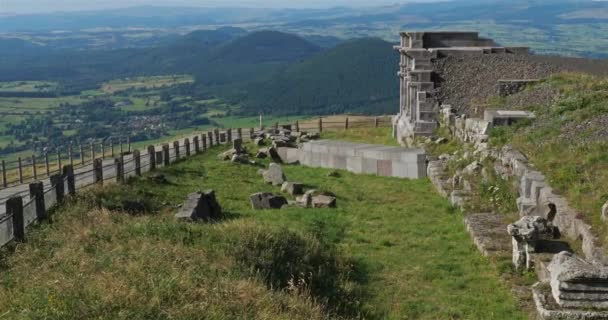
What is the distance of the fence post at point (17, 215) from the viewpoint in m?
14.6

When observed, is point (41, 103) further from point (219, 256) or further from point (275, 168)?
point (219, 256)

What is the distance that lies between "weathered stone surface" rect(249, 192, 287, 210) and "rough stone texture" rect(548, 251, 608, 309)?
11252 millimetres

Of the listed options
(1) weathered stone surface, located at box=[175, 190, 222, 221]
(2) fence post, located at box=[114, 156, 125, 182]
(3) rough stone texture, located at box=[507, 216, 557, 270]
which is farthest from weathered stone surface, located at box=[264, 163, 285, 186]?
(3) rough stone texture, located at box=[507, 216, 557, 270]

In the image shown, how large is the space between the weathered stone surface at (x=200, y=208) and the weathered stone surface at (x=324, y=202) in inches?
117

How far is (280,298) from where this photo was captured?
11078 mm

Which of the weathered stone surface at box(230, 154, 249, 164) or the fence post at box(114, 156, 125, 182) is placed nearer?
the fence post at box(114, 156, 125, 182)

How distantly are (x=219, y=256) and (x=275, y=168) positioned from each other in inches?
540

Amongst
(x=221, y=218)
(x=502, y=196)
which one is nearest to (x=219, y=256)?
(x=221, y=218)

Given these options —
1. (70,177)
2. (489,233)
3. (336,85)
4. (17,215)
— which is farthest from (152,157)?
(336,85)

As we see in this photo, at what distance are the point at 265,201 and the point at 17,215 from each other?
7.99 m

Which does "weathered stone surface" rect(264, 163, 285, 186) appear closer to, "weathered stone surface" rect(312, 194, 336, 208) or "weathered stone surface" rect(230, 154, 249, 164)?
"weathered stone surface" rect(312, 194, 336, 208)

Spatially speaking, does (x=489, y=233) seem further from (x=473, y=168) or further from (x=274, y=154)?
(x=274, y=154)

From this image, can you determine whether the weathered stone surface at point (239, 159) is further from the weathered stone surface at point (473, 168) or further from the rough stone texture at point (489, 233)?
the rough stone texture at point (489, 233)

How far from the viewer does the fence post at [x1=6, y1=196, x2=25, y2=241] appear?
1458 cm
